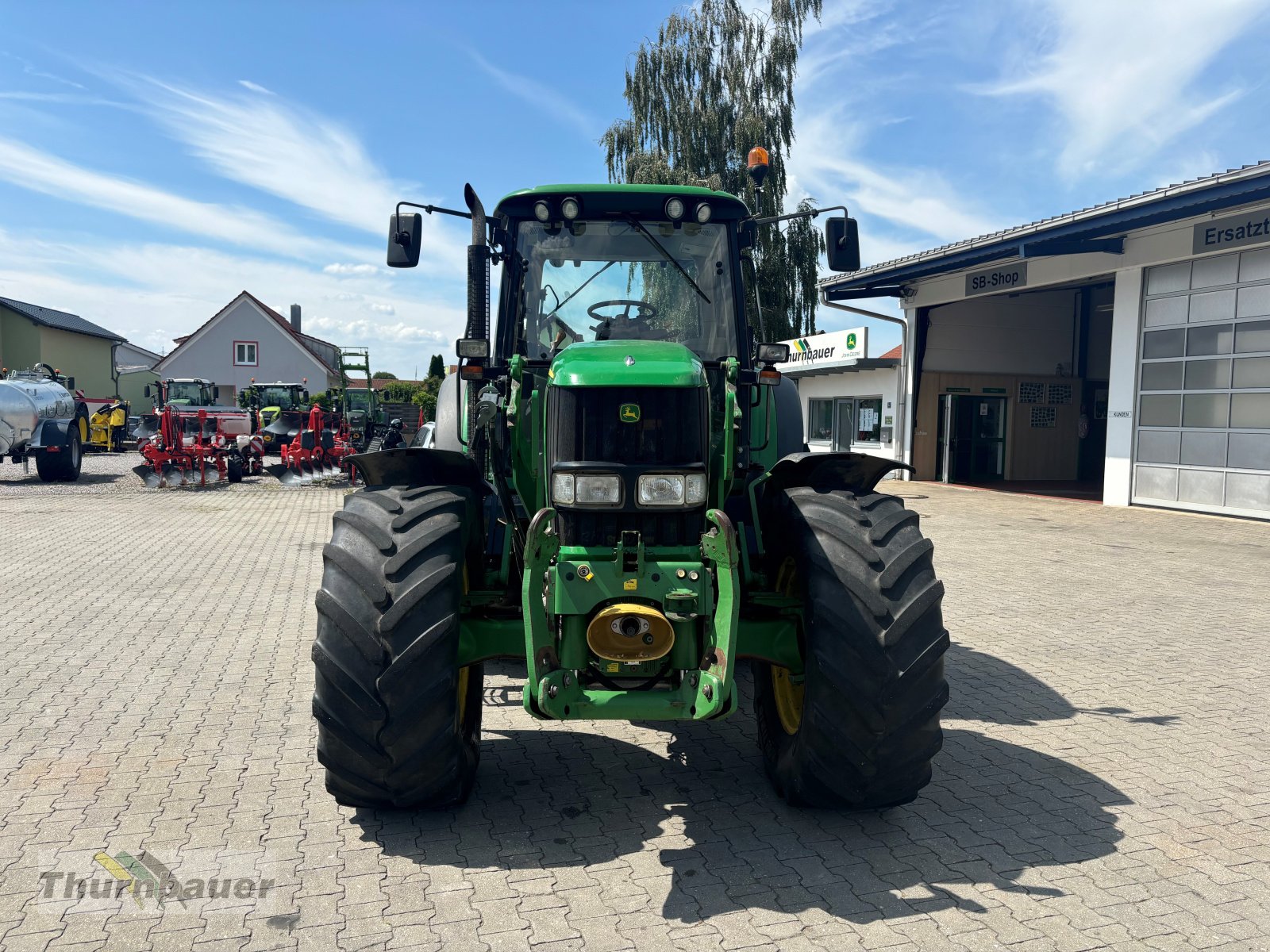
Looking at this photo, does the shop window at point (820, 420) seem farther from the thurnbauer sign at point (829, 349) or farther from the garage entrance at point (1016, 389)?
the garage entrance at point (1016, 389)

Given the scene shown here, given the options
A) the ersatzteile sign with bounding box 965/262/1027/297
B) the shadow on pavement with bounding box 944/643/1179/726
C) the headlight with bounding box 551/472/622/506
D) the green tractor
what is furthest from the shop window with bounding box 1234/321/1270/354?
the headlight with bounding box 551/472/622/506

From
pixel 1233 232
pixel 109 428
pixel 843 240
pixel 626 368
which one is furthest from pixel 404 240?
pixel 109 428

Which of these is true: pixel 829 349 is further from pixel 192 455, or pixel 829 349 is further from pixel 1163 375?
pixel 192 455

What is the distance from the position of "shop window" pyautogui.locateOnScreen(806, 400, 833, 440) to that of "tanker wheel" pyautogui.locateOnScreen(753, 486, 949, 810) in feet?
72.1

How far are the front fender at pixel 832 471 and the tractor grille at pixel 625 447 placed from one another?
758 millimetres

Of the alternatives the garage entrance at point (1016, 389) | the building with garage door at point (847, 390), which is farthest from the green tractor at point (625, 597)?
the garage entrance at point (1016, 389)

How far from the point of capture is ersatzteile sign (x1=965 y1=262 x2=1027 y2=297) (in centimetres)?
1823

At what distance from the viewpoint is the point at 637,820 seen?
3.61 meters

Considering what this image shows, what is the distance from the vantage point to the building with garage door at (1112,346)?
44.8 ft

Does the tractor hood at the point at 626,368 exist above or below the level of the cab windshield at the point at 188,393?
below

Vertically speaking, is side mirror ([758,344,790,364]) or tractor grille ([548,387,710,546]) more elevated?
side mirror ([758,344,790,364])

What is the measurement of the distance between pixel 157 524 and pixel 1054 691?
11538 mm

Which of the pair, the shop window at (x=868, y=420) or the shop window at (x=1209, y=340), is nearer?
the shop window at (x=1209, y=340)

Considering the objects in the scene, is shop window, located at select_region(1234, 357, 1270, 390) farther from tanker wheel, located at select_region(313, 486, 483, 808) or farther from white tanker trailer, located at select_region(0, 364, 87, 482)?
white tanker trailer, located at select_region(0, 364, 87, 482)
